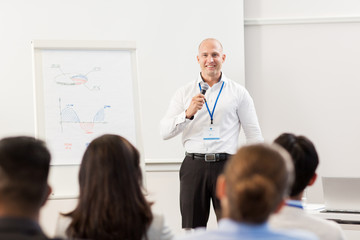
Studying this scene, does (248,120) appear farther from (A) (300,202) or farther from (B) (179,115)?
(A) (300,202)

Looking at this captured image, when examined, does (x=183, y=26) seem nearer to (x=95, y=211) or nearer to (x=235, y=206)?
(x=95, y=211)

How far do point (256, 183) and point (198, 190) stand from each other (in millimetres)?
2809

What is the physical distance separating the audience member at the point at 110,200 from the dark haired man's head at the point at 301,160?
1.80 feet

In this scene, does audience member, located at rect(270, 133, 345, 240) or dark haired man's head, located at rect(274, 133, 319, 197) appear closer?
audience member, located at rect(270, 133, 345, 240)

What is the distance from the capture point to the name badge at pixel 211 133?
165 inches

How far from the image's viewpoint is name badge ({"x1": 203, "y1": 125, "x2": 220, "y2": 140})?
4.20 m

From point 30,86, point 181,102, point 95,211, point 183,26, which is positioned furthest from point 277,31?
point 95,211

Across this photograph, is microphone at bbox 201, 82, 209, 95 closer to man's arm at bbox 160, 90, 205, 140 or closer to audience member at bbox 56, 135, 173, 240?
man's arm at bbox 160, 90, 205, 140

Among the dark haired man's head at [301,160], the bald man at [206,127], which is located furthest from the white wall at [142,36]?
the dark haired man's head at [301,160]

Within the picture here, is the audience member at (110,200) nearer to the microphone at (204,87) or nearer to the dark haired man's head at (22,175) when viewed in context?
the dark haired man's head at (22,175)

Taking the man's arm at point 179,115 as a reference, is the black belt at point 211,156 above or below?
below

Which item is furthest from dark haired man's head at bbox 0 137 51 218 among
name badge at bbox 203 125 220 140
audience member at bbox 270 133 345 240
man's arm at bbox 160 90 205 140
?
name badge at bbox 203 125 220 140

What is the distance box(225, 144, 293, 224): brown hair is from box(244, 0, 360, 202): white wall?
3540 mm

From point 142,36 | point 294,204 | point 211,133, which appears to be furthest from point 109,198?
point 142,36
